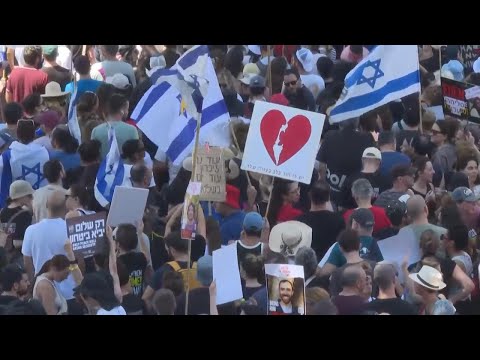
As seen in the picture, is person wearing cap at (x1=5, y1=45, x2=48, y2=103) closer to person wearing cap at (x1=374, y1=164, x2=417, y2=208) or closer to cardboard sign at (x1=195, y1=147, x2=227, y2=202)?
cardboard sign at (x1=195, y1=147, x2=227, y2=202)

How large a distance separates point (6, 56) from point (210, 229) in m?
2.43

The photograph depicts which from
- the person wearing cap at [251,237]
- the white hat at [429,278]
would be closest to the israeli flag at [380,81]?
the person wearing cap at [251,237]

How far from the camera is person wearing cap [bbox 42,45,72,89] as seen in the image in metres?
13.4

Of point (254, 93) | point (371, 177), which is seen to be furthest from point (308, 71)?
point (371, 177)

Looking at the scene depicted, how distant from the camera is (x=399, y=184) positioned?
1280 cm

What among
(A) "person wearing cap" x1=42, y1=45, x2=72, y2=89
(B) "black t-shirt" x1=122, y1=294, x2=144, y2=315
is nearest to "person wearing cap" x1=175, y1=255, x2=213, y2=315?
(B) "black t-shirt" x1=122, y1=294, x2=144, y2=315

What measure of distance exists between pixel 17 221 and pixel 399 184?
10.4 ft

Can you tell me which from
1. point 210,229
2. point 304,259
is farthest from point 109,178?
point 304,259

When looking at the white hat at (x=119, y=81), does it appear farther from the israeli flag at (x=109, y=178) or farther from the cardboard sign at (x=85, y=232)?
the cardboard sign at (x=85, y=232)

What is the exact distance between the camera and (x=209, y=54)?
13.2m

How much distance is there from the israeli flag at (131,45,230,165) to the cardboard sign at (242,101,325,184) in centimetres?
28

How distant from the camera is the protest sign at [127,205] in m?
12.8

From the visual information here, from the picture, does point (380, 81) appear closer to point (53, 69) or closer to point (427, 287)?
point (427, 287)
